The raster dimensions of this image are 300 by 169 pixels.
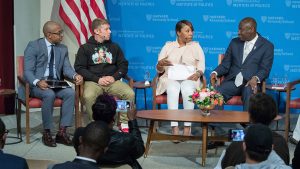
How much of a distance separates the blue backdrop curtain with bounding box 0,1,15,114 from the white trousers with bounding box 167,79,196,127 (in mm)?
2374

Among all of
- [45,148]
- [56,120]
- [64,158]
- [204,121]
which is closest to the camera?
[204,121]

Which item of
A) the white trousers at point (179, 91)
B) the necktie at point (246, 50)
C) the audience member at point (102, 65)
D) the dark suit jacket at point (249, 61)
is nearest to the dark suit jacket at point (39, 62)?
the audience member at point (102, 65)

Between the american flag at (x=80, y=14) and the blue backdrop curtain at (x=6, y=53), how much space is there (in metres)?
0.70

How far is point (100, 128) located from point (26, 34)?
17.4 feet

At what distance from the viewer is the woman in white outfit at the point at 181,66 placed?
22.8 ft

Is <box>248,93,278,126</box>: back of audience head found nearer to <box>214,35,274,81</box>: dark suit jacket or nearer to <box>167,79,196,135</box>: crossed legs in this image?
<box>167,79,196,135</box>: crossed legs

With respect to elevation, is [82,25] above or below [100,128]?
above

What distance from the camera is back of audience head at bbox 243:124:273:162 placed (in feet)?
10.4

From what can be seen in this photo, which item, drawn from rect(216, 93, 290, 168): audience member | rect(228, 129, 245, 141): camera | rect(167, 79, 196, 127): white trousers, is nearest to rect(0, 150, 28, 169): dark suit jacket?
rect(216, 93, 290, 168): audience member

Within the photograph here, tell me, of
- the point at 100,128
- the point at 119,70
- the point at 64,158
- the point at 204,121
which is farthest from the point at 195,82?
the point at 100,128

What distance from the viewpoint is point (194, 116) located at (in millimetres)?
6004

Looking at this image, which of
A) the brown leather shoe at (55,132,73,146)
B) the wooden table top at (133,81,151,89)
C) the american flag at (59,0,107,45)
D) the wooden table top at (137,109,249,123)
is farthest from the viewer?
the american flag at (59,0,107,45)

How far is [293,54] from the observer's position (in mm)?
8133

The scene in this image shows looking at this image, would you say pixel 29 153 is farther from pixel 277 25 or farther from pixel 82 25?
pixel 277 25
